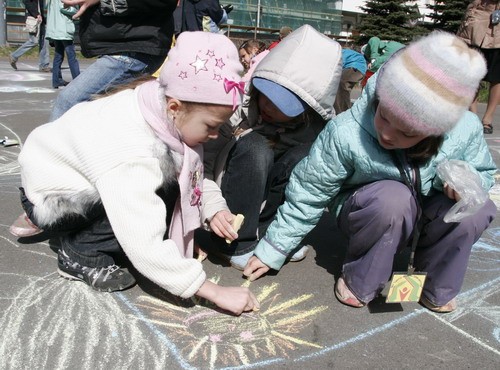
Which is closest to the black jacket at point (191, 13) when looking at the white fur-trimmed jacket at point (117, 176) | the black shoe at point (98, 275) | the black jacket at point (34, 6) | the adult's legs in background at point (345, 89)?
the adult's legs in background at point (345, 89)

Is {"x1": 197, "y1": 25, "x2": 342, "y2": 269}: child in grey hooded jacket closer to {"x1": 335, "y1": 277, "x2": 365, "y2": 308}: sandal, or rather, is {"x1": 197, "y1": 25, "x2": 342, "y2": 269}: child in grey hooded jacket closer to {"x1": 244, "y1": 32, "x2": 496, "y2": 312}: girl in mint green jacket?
{"x1": 244, "y1": 32, "x2": 496, "y2": 312}: girl in mint green jacket

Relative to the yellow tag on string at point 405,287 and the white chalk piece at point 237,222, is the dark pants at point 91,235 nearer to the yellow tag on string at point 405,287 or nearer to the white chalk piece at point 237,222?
the white chalk piece at point 237,222

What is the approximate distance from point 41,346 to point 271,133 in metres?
1.25

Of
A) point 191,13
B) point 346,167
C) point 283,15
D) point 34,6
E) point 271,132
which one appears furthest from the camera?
point 283,15

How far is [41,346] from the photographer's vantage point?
1.60 meters

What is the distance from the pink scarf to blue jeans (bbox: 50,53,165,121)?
625 mm

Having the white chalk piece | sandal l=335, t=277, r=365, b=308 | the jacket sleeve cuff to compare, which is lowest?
sandal l=335, t=277, r=365, b=308

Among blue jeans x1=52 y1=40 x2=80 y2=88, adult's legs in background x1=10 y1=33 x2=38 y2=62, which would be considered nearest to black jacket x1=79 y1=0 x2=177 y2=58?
blue jeans x1=52 y1=40 x2=80 y2=88

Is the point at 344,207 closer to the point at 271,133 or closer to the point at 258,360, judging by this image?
the point at 271,133

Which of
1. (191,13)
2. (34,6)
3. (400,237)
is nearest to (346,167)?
(400,237)

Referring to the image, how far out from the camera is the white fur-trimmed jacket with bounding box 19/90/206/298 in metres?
1.66

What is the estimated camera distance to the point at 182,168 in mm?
1884

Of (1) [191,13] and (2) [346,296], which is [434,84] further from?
(1) [191,13]

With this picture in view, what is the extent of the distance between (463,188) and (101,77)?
164cm
